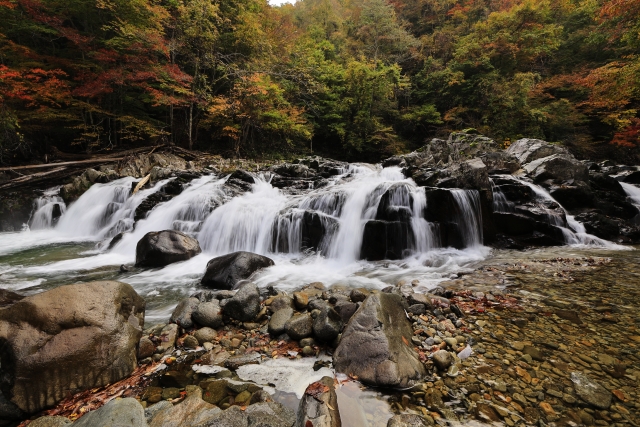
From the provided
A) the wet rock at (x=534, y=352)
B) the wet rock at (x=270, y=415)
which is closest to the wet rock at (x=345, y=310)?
the wet rock at (x=270, y=415)

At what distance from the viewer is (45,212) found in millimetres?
11344

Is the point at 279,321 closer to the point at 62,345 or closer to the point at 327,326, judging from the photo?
the point at 327,326

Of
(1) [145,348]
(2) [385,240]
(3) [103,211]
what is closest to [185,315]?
(1) [145,348]

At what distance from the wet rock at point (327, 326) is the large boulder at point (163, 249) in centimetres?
539

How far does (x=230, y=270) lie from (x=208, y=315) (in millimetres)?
2056

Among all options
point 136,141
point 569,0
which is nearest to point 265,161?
point 136,141

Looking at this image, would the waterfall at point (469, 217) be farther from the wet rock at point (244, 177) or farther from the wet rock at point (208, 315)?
the wet rock at point (244, 177)

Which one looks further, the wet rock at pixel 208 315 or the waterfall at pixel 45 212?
the waterfall at pixel 45 212

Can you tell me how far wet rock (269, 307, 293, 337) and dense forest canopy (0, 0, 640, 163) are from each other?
11.2m

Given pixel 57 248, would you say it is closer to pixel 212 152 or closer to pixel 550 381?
pixel 212 152

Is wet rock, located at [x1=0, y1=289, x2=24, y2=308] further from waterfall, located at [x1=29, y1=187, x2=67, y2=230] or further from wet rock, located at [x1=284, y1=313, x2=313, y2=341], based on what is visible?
waterfall, located at [x1=29, y1=187, x2=67, y2=230]

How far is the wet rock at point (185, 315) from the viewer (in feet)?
12.1

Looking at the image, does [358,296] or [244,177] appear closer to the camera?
[358,296]

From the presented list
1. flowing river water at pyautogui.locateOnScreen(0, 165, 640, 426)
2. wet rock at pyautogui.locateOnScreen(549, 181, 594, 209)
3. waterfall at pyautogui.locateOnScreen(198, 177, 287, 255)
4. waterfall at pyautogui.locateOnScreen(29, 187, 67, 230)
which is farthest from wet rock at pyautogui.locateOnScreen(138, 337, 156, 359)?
waterfall at pyautogui.locateOnScreen(29, 187, 67, 230)
